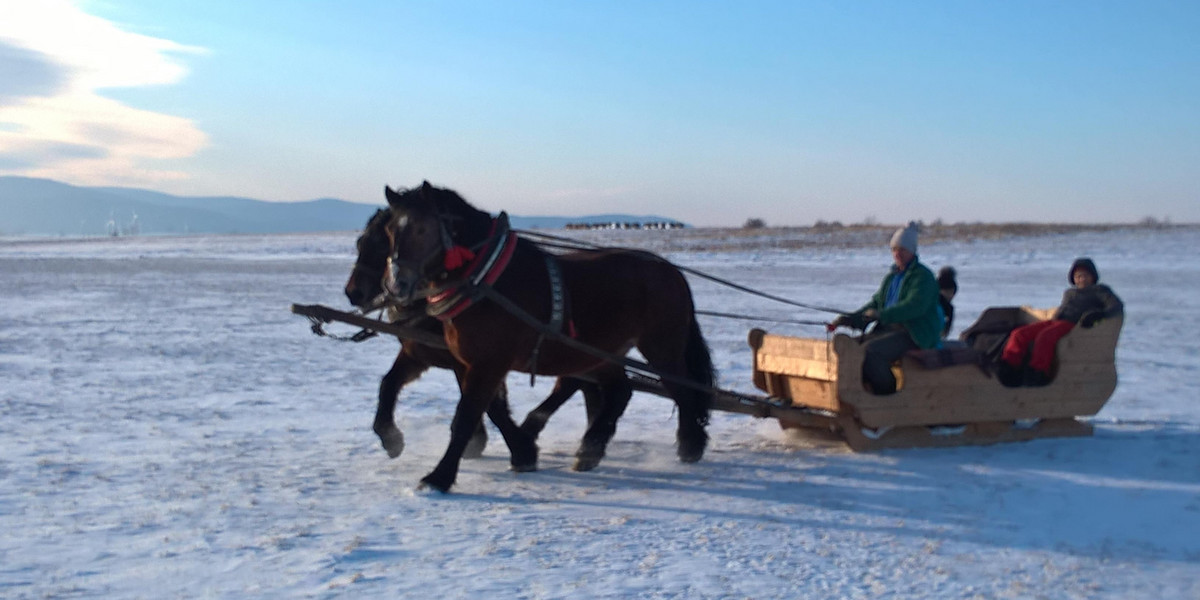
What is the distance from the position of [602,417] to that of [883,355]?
6.37 ft

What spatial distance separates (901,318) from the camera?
6633 mm

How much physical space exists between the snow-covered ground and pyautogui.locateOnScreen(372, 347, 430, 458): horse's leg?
0.51 ft

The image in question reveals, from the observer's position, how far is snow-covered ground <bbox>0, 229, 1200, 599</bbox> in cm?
424

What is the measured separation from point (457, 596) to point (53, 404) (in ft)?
18.9

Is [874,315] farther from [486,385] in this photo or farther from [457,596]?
[457,596]

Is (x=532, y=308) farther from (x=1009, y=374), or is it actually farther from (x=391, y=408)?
(x=1009, y=374)

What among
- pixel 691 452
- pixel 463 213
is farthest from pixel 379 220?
pixel 691 452

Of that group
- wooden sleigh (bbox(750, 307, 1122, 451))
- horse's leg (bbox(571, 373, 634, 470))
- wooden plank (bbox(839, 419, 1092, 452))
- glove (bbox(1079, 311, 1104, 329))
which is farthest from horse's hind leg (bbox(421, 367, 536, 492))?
glove (bbox(1079, 311, 1104, 329))

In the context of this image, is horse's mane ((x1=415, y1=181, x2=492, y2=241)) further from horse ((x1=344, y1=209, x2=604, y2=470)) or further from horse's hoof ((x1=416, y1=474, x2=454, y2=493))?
horse's hoof ((x1=416, y1=474, x2=454, y2=493))

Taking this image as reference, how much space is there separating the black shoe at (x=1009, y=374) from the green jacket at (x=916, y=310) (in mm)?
692

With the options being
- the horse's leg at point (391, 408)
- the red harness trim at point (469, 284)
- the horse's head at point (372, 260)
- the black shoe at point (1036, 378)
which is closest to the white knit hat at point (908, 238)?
the black shoe at point (1036, 378)

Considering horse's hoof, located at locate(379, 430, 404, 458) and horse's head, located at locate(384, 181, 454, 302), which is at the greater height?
horse's head, located at locate(384, 181, 454, 302)

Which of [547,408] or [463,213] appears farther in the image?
[547,408]

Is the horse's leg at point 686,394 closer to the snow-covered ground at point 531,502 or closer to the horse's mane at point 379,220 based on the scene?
the snow-covered ground at point 531,502
